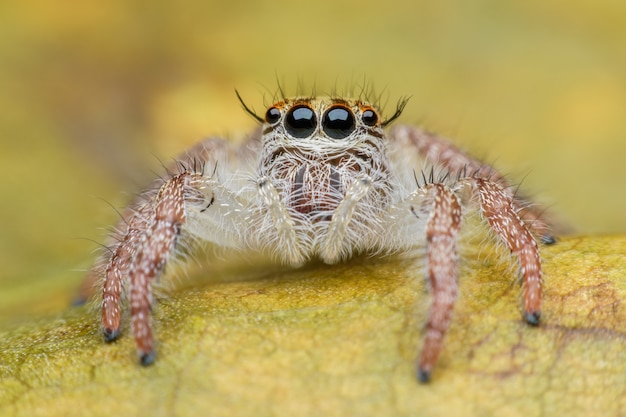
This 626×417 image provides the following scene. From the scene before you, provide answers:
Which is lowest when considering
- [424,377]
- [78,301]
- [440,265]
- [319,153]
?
[78,301]

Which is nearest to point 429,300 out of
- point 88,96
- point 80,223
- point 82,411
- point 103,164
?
point 82,411

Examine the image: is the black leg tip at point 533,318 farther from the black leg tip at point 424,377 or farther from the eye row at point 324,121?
the eye row at point 324,121

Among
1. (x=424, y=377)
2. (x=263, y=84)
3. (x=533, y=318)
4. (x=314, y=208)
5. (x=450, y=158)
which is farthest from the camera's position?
(x=263, y=84)

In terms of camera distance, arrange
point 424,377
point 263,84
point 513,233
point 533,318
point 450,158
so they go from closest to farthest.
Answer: point 424,377 < point 533,318 < point 513,233 < point 450,158 < point 263,84

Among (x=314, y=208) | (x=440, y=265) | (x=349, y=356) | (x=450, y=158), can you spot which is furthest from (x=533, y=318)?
(x=450, y=158)

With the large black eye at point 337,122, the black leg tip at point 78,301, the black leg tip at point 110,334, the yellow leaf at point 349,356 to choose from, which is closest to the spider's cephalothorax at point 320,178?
the large black eye at point 337,122

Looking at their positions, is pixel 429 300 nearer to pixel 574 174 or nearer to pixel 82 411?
pixel 82 411

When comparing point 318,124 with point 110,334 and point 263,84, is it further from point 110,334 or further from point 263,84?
point 263,84
